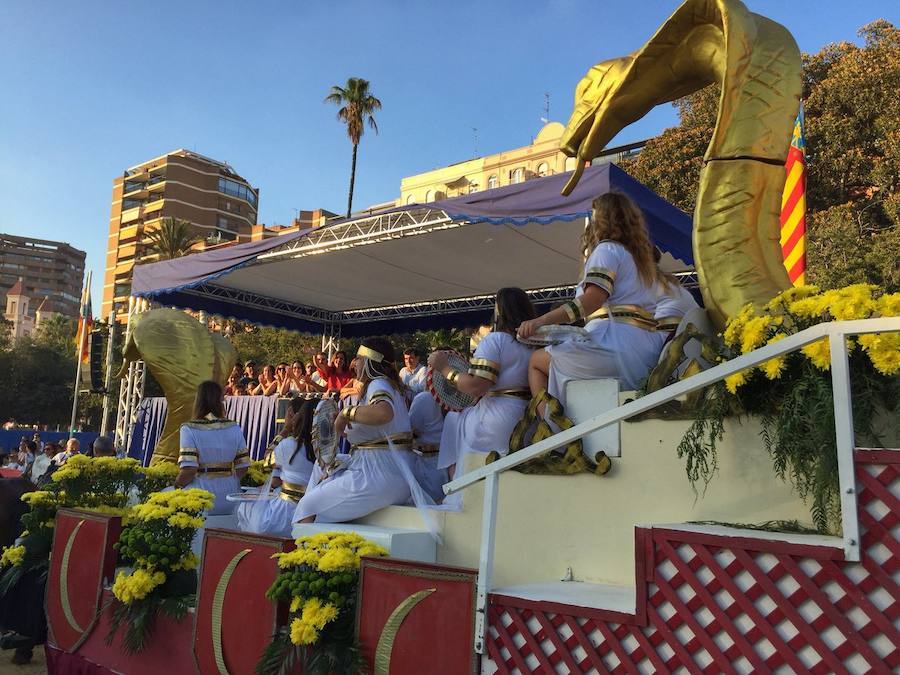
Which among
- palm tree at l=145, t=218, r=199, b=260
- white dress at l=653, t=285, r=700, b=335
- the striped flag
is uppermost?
palm tree at l=145, t=218, r=199, b=260

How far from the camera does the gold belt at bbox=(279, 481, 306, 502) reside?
17.2ft

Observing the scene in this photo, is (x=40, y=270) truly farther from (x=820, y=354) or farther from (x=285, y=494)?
(x=820, y=354)

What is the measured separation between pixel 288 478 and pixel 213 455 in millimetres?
911

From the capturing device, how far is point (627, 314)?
3.68m

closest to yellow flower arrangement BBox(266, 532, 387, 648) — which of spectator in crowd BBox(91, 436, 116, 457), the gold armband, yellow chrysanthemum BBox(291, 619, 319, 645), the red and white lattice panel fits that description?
yellow chrysanthemum BBox(291, 619, 319, 645)

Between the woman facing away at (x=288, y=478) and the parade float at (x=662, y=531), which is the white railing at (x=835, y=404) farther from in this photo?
the woman facing away at (x=288, y=478)

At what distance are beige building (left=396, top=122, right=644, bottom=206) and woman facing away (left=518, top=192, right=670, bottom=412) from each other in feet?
161

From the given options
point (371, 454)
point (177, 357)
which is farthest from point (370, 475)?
point (177, 357)

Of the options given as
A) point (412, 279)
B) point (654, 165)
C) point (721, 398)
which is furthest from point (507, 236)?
point (654, 165)

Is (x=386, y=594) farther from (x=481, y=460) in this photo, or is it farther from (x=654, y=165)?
(x=654, y=165)

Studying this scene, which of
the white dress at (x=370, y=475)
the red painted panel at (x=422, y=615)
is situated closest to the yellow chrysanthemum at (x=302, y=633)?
the red painted panel at (x=422, y=615)

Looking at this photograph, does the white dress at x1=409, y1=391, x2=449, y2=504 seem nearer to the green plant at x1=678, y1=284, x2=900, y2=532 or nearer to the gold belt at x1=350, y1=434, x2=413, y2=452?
the gold belt at x1=350, y1=434, x2=413, y2=452

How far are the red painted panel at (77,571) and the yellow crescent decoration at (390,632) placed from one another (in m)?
2.26

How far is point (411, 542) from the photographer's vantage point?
3.75m
